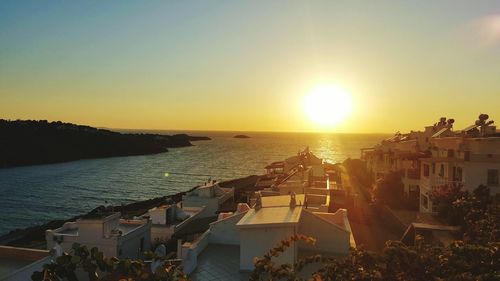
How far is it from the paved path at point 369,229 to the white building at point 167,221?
10.6 m

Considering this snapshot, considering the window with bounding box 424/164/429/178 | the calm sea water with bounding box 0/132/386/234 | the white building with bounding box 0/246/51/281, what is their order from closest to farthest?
the white building with bounding box 0/246/51/281 → the window with bounding box 424/164/429/178 → the calm sea water with bounding box 0/132/386/234

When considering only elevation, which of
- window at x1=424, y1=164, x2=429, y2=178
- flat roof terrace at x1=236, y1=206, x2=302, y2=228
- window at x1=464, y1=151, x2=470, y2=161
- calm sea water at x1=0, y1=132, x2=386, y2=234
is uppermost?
window at x1=464, y1=151, x2=470, y2=161

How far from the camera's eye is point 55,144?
132 m

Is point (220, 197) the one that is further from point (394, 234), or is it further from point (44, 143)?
point (44, 143)

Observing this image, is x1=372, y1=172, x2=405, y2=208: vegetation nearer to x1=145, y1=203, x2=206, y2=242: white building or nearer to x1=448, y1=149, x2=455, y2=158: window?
x1=448, y1=149, x2=455, y2=158: window

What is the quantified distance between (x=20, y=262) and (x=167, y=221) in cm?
1253

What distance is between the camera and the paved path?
74.6 feet

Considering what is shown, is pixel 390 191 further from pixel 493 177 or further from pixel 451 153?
pixel 493 177

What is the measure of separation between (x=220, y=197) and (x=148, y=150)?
436ft

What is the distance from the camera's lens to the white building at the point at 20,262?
42.5 feet

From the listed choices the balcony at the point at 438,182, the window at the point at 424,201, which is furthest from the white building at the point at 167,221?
the balcony at the point at 438,182

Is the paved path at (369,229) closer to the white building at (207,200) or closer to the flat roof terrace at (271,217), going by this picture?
the flat roof terrace at (271,217)

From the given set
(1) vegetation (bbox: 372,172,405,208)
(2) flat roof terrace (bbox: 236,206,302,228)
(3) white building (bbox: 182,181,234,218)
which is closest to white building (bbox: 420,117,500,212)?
(1) vegetation (bbox: 372,172,405,208)

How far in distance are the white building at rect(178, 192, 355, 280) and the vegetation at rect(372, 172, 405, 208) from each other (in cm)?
1764
